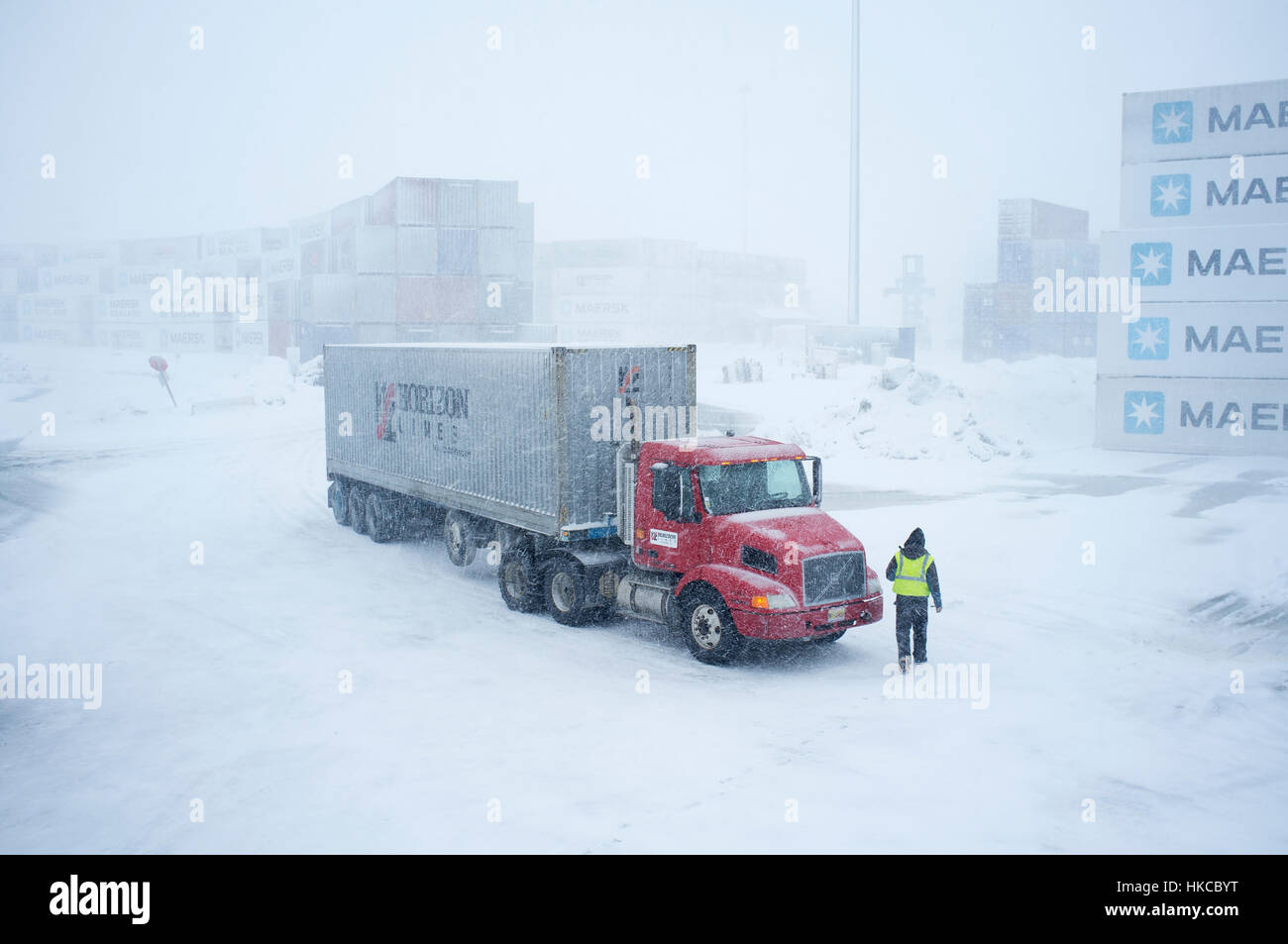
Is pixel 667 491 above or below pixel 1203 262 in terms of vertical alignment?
below

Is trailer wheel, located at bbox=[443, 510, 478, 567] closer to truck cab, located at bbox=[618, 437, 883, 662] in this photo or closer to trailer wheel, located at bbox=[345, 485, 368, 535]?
trailer wheel, located at bbox=[345, 485, 368, 535]

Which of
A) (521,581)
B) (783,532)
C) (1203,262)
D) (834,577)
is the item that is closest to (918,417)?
(1203,262)

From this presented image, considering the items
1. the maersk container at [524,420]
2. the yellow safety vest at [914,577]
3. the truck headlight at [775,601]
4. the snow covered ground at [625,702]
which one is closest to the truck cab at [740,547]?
the truck headlight at [775,601]

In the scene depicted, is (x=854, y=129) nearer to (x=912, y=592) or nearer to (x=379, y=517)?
(x=379, y=517)

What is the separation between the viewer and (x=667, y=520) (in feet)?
44.6

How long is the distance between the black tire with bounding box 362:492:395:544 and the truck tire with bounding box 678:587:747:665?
9227 mm

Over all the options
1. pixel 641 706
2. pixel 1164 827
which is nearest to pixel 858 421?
pixel 641 706

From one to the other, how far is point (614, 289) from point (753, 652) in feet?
300

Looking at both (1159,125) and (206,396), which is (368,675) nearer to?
(1159,125)

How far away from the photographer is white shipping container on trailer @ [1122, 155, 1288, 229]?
32.2 metres

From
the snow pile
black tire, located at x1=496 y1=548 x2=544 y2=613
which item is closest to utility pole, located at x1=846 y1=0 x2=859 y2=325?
the snow pile

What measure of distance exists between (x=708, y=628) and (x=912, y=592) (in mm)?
2469
